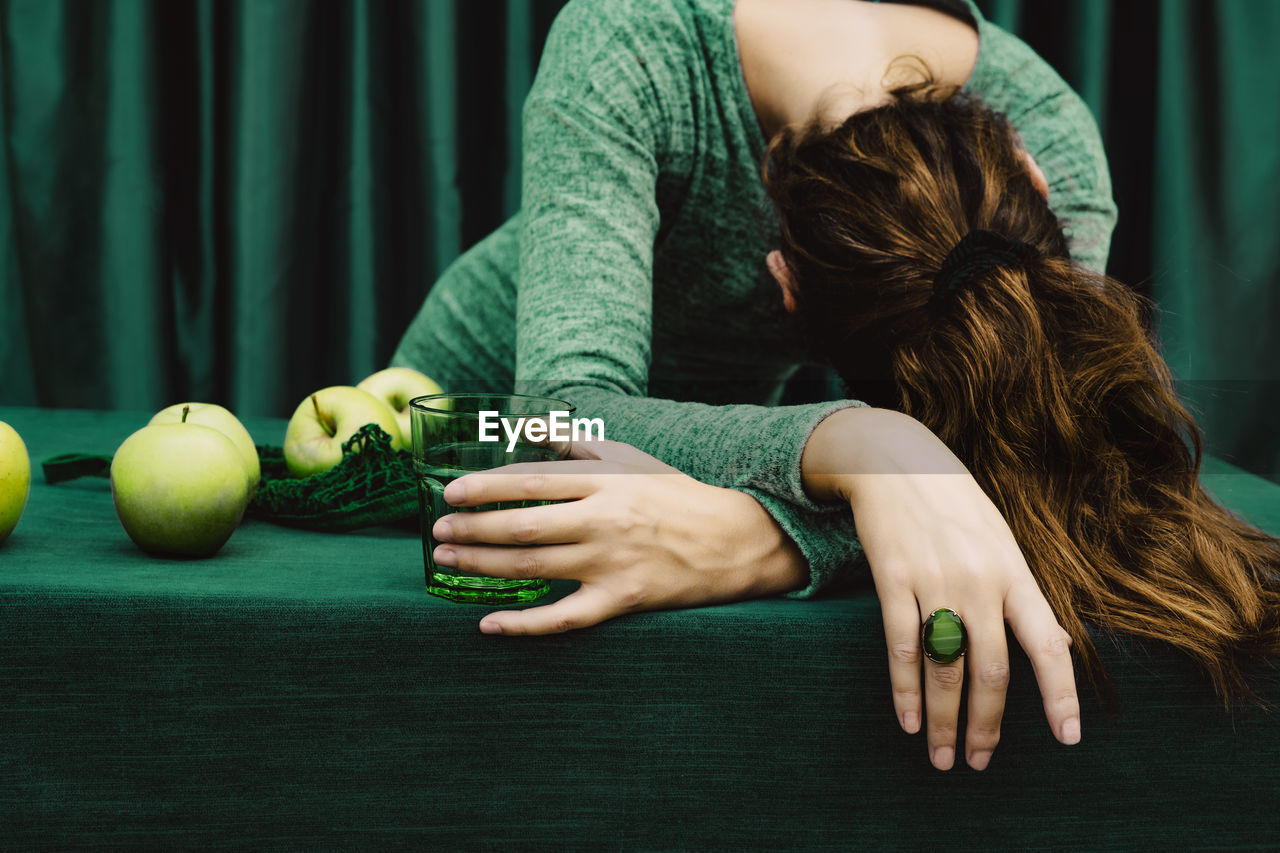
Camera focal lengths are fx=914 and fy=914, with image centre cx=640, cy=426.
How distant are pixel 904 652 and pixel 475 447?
0.27 metres

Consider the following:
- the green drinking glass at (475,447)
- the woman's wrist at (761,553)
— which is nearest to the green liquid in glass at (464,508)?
the green drinking glass at (475,447)

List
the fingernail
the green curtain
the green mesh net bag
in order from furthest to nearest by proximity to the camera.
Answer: the green curtain < the green mesh net bag < the fingernail

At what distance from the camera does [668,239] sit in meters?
1.05

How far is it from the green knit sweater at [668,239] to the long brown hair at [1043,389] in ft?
0.36

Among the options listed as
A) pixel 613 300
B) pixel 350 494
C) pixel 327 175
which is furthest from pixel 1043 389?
pixel 327 175

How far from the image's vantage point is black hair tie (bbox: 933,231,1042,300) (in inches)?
24.5

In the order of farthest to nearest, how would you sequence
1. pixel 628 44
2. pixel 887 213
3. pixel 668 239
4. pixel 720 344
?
pixel 720 344, pixel 668 239, pixel 628 44, pixel 887 213

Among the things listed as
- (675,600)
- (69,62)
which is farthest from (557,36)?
(69,62)

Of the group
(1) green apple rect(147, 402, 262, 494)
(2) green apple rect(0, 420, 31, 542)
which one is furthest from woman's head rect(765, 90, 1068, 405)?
(2) green apple rect(0, 420, 31, 542)

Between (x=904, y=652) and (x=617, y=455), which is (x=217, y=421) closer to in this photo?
(x=617, y=455)

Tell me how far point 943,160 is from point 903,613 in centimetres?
40

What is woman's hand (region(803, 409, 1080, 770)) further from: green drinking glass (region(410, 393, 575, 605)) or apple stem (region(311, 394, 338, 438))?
apple stem (region(311, 394, 338, 438))

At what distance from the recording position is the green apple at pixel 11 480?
59 centimetres

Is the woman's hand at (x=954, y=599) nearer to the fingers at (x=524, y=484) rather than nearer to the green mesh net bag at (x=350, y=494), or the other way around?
the fingers at (x=524, y=484)
